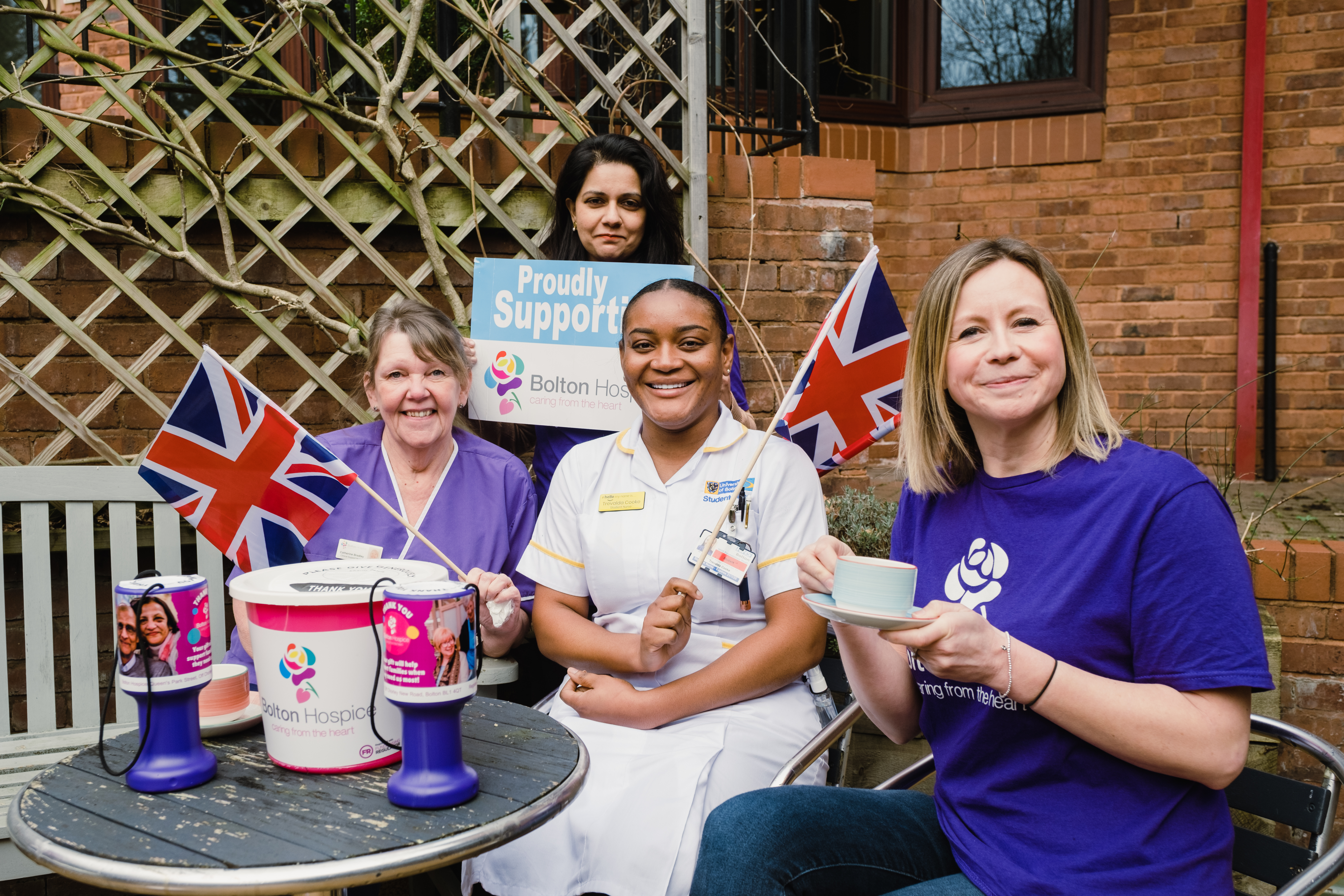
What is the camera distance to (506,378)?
283 centimetres

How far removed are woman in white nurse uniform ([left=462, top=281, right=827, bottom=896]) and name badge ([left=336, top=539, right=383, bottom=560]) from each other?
34 cm

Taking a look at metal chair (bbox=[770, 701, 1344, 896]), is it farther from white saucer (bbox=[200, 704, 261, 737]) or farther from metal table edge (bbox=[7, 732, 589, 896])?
white saucer (bbox=[200, 704, 261, 737])

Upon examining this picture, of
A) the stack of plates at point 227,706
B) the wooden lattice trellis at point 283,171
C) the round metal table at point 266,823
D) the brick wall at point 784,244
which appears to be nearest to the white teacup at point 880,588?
the round metal table at point 266,823

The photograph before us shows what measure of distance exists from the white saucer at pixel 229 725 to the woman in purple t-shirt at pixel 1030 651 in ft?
2.52

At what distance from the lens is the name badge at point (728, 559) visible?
78.7 inches

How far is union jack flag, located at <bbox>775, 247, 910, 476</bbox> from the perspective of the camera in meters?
2.10

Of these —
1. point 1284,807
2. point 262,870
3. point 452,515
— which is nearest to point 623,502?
point 452,515

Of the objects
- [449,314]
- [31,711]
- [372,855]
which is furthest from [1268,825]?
[31,711]

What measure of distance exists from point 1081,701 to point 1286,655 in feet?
5.57

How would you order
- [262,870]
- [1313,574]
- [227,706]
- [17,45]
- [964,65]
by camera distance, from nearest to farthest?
[262,870] < [227,706] < [1313,574] < [17,45] < [964,65]

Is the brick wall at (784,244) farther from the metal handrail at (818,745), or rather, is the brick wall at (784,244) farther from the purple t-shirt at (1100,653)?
the purple t-shirt at (1100,653)

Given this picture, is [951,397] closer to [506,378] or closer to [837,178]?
[506,378]

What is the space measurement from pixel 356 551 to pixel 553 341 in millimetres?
856

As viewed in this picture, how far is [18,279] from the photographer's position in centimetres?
287
